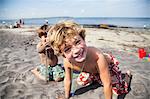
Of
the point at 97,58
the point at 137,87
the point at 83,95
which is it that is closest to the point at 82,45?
the point at 97,58

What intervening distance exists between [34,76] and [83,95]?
159 cm

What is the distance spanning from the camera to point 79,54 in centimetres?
260

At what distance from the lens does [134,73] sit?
4.93 metres

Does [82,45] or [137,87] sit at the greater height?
[82,45]

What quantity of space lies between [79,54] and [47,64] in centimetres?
218

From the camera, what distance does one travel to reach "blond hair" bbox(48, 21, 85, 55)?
254cm

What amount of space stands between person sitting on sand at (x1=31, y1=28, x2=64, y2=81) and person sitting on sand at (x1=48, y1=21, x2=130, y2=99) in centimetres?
98

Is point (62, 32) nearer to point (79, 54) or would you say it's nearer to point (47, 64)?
point (79, 54)

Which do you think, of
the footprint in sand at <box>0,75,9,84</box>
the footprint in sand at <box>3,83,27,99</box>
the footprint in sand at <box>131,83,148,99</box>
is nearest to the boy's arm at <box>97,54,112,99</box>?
the footprint in sand at <box>131,83,148,99</box>

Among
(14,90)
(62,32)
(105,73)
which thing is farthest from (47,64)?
(62,32)

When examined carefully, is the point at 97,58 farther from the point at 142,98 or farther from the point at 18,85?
the point at 18,85

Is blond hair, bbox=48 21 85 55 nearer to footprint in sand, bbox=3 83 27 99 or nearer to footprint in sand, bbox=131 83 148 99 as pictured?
footprint in sand, bbox=3 83 27 99

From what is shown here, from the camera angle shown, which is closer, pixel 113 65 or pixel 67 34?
pixel 67 34

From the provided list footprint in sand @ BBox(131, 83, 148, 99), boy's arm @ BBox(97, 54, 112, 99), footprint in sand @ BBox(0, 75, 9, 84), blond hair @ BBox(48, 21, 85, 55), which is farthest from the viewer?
footprint in sand @ BBox(0, 75, 9, 84)
